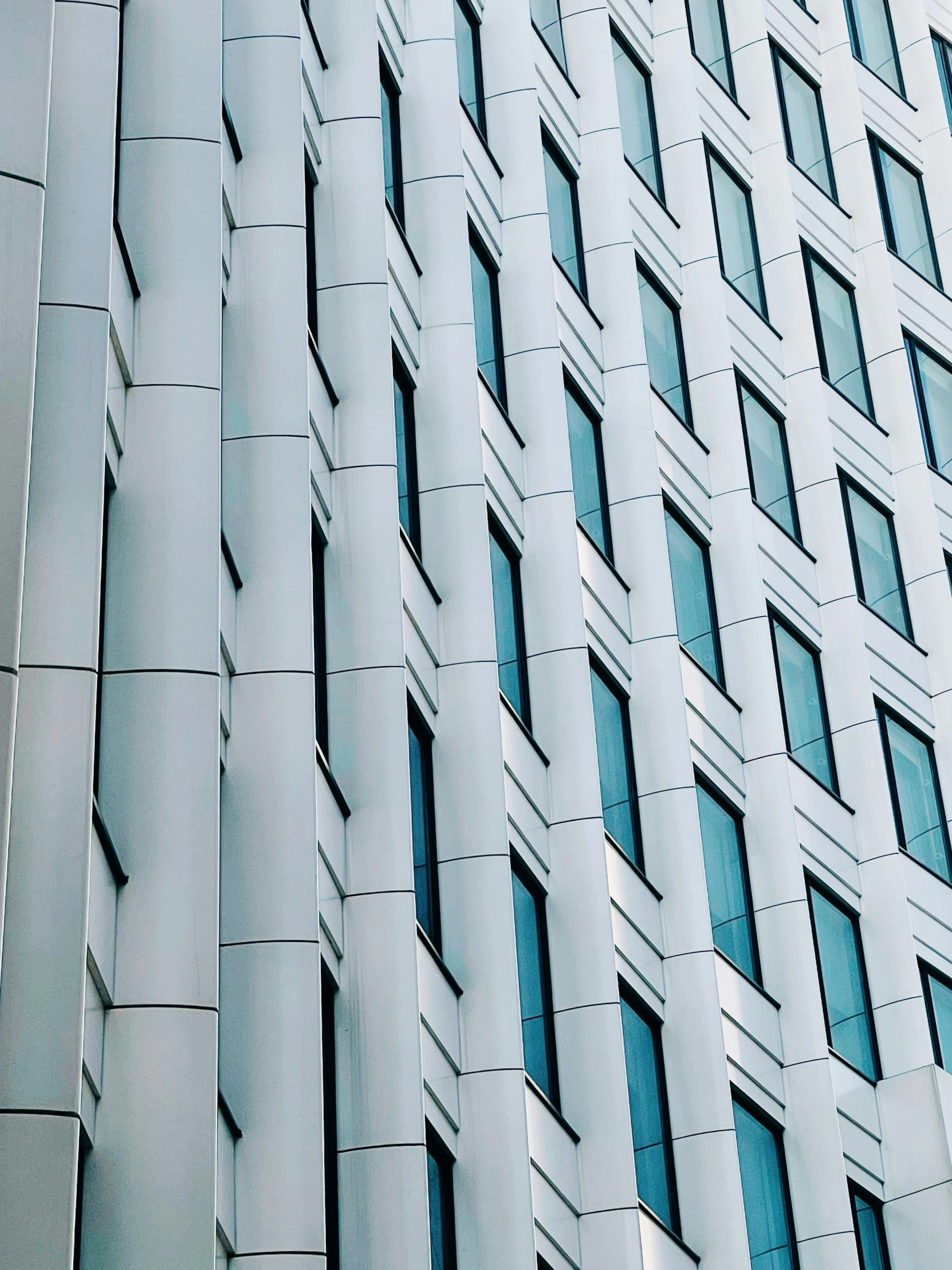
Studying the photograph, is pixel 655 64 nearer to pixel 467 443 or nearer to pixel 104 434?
pixel 467 443

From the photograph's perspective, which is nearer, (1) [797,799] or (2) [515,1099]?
(2) [515,1099]

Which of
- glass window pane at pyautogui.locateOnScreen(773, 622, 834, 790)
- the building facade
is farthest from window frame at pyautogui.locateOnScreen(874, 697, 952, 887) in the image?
glass window pane at pyautogui.locateOnScreen(773, 622, 834, 790)

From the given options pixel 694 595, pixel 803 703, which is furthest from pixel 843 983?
pixel 694 595

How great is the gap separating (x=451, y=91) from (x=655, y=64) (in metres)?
10.2

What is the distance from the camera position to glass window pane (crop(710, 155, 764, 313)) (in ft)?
116

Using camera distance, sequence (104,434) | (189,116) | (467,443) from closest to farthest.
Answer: (104,434) → (189,116) → (467,443)

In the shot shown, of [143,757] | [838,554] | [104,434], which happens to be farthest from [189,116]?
[838,554]

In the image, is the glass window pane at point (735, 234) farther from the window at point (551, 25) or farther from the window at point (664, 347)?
the window at point (551, 25)

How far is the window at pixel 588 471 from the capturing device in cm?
2816

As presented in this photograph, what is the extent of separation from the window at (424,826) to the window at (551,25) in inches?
554

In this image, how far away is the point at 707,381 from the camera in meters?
32.1

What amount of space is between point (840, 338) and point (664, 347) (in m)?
6.13

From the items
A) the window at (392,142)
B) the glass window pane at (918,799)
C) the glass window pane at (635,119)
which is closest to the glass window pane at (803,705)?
the glass window pane at (918,799)

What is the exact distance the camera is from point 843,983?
2917cm
